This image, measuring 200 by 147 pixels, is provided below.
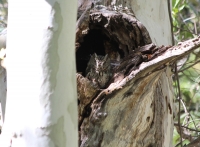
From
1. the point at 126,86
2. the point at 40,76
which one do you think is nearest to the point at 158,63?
the point at 126,86

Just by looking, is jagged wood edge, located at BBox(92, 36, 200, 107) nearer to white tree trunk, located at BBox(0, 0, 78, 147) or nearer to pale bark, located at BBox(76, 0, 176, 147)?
pale bark, located at BBox(76, 0, 176, 147)

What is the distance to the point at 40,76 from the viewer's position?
634 mm

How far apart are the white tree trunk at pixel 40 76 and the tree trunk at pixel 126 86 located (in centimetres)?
31

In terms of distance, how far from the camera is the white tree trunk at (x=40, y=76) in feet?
2.07

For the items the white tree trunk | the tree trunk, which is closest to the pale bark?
the tree trunk

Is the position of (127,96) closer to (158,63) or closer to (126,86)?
(126,86)

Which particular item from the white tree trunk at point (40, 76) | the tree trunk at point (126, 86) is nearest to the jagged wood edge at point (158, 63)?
the tree trunk at point (126, 86)

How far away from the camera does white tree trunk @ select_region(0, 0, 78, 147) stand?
2.07 ft

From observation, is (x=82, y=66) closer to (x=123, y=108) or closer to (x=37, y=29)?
(x=123, y=108)

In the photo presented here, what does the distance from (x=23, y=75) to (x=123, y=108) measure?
43 centimetres

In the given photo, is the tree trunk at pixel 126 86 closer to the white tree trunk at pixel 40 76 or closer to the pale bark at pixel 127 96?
the pale bark at pixel 127 96

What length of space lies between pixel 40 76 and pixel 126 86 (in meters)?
0.39

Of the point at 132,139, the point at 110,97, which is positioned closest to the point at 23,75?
the point at 110,97

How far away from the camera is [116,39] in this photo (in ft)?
3.84
